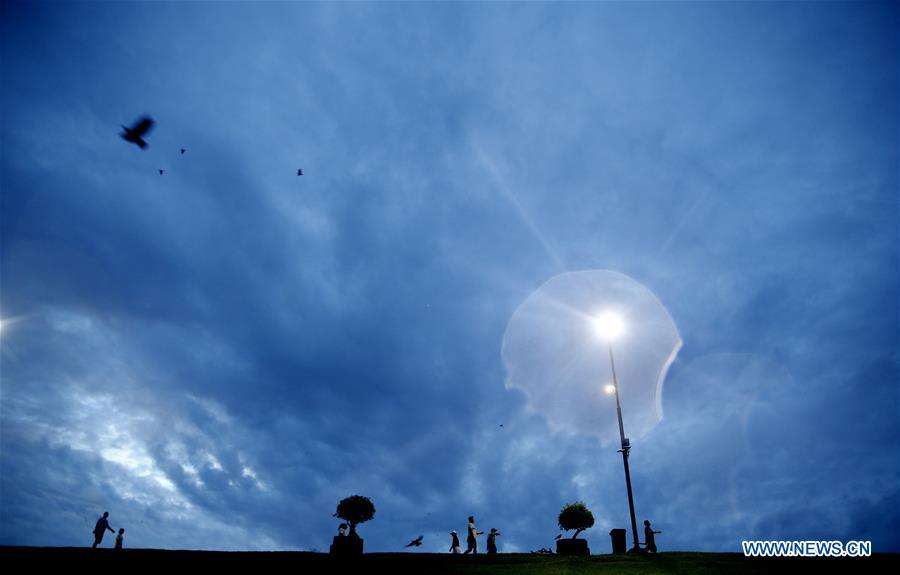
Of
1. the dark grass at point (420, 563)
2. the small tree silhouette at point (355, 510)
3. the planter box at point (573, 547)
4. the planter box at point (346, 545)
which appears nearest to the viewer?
the dark grass at point (420, 563)

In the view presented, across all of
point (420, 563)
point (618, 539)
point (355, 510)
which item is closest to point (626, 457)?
point (618, 539)

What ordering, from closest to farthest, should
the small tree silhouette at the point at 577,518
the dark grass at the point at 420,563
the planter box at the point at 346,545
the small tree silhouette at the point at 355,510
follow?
the dark grass at the point at 420,563
the planter box at the point at 346,545
the small tree silhouette at the point at 577,518
the small tree silhouette at the point at 355,510

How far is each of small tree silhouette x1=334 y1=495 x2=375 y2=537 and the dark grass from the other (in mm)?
21488

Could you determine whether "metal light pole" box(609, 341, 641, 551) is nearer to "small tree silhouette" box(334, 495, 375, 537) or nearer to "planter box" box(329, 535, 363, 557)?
"planter box" box(329, 535, 363, 557)

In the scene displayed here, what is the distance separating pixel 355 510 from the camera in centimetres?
3534

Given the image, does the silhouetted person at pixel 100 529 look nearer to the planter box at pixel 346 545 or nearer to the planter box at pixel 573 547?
the planter box at pixel 346 545

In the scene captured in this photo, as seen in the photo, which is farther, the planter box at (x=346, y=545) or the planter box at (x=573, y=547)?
the planter box at (x=573, y=547)

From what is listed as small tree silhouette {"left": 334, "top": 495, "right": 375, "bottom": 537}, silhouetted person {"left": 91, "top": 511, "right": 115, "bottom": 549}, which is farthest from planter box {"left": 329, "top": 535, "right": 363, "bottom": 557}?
small tree silhouette {"left": 334, "top": 495, "right": 375, "bottom": 537}

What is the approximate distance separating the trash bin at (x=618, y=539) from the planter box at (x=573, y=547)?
1.55 meters

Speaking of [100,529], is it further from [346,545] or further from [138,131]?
[138,131]

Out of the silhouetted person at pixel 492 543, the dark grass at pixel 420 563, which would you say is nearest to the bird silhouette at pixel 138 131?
the dark grass at pixel 420 563

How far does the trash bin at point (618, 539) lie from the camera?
19.2m

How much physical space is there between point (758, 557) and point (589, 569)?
21.6 ft

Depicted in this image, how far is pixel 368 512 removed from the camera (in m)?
35.2
